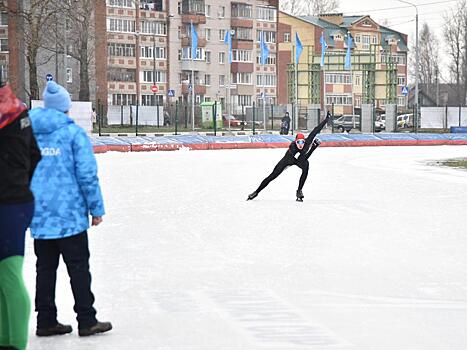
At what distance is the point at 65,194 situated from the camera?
6.02 meters

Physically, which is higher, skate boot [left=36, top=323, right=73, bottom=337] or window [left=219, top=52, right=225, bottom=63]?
window [left=219, top=52, right=225, bottom=63]

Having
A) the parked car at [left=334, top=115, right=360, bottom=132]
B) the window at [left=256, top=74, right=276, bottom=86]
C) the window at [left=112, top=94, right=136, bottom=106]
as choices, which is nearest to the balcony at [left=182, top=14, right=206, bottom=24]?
the window at [left=112, top=94, right=136, bottom=106]

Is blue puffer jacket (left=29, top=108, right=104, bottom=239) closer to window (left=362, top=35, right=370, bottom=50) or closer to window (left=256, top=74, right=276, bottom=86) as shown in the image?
window (left=256, top=74, right=276, bottom=86)

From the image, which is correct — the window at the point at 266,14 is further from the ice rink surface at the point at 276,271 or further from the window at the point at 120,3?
the ice rink surface at the point at 276,271

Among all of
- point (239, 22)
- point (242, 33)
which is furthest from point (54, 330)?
point (242, 33)

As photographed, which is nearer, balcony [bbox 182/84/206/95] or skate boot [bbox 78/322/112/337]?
skate boot [bbox 78/322/112/337]

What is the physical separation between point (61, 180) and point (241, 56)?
9520cm

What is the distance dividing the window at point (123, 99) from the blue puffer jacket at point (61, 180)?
271ft

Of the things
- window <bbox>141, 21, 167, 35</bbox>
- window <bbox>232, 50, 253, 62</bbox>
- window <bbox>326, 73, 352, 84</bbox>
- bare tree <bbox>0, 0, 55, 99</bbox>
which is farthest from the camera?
window <bbox>326, 73, 352, 84</bbox>

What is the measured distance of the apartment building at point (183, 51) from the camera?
3442 inches

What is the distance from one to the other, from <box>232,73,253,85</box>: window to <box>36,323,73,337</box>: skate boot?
310ft

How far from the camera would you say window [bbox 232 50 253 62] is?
3932 inches

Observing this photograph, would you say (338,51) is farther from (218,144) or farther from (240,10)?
(218,144)

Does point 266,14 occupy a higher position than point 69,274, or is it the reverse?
point 266,14
